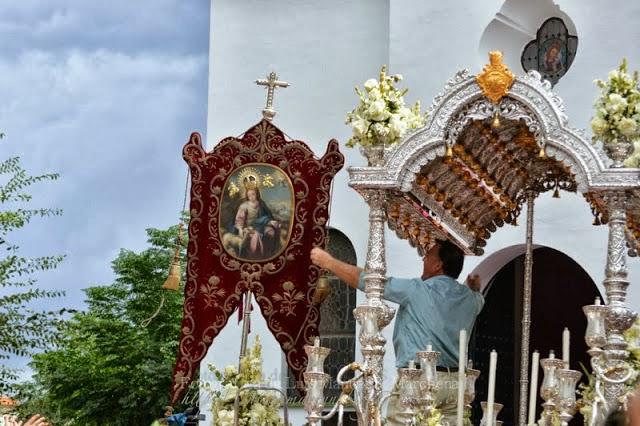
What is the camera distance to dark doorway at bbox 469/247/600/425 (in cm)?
1819

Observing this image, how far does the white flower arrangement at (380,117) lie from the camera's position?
12273mm

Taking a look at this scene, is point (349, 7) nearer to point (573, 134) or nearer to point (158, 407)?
point (158, 407)

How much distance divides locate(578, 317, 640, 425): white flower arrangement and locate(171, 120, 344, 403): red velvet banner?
2.69 m

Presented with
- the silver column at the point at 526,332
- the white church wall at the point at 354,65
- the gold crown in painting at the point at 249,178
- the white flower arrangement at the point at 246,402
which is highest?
the white church wall at the point at 354,65

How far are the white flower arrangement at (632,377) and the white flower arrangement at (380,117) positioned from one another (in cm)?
237

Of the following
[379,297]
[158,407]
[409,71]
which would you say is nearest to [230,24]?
[409,71]

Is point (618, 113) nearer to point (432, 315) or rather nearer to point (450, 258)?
point (450, 258)

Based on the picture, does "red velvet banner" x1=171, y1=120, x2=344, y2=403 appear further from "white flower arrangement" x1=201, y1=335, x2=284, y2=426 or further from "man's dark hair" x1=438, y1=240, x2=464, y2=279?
"man's dark hair" x1=438, y1=240, x2=464, y2=279

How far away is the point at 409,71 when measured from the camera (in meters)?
18.9

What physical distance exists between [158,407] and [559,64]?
888cm

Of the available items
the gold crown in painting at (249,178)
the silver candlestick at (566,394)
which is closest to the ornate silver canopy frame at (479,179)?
the silver candlestick at (566,394)

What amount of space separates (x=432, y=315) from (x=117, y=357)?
12.9 m

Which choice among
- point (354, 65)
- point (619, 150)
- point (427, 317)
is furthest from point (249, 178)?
point (354, 65)

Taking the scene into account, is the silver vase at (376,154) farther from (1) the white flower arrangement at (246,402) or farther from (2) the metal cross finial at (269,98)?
(1) the white flower arrangement at (246,402)
